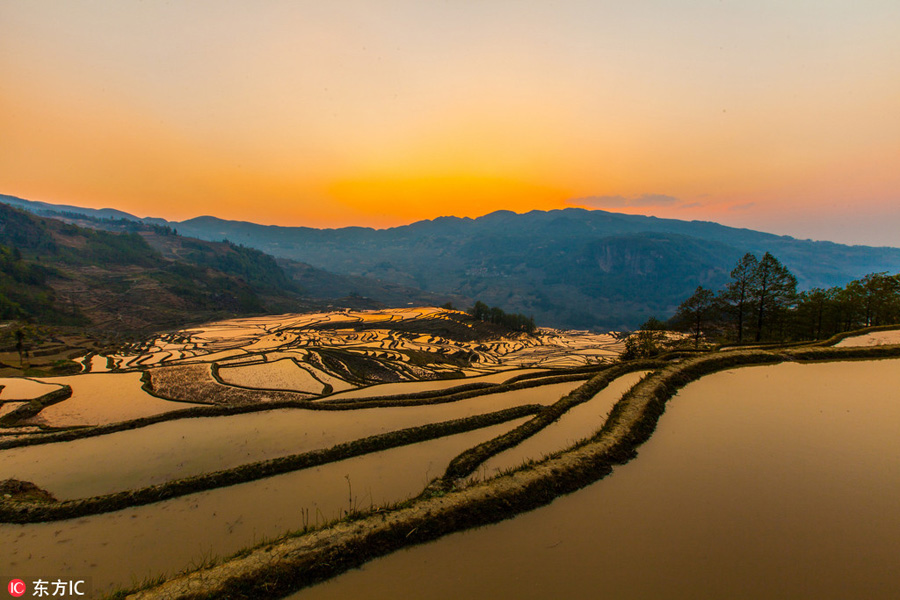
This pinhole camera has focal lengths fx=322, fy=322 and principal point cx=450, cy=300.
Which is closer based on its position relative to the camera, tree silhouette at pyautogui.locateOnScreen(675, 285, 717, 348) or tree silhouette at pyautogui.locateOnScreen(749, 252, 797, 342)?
tree silhouette at pyautogui.locateOnScreen(749, 252, 797, 342)

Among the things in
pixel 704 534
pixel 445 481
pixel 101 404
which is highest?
pixel 704 534

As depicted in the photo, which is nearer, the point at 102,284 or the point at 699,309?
the point at 699,309

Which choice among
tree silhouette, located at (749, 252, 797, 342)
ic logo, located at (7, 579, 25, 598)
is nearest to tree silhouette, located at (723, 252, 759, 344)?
tree silhouette, located at (749, 252, 797, 342)

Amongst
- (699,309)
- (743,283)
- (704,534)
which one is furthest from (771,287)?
(704,534)

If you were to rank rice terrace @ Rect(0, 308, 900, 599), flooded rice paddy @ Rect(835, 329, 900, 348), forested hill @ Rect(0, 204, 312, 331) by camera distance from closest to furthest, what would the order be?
rice terrace @ Rect(0, 308, 900, 599), flooded rice paddy @ Rect(835, 329, 900, 348), forested hill @ Rect(0, 204, 312, 331)

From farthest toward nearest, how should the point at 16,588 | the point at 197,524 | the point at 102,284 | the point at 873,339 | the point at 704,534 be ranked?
the point at 102,284 < the point at 873,339 < the point at 197,524 < the point at 16,588 < the point at 704,534

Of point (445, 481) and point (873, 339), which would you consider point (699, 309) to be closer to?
point (873, 339)

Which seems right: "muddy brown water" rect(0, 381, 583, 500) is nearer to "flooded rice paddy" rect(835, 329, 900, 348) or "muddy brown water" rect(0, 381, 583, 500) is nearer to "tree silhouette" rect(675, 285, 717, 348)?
"flooded rice paddy" rect(835, 329, 900, 348)
